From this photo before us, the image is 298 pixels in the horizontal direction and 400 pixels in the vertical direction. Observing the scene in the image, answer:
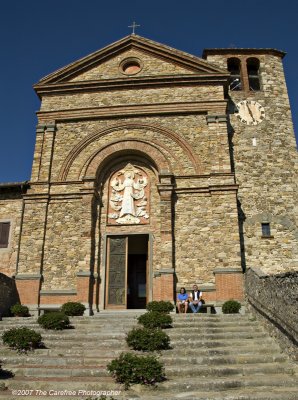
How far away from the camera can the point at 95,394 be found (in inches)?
324

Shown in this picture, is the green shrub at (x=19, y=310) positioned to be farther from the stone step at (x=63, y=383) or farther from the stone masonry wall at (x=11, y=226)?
the stone step at (x=63, y=383)

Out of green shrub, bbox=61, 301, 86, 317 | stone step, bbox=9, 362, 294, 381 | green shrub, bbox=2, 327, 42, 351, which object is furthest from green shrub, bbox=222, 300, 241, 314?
green shrub, bbox=2, 327, 42, 351

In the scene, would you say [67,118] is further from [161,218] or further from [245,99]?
[245,99]

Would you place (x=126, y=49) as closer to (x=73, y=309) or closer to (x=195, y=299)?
(x=195, y=299)

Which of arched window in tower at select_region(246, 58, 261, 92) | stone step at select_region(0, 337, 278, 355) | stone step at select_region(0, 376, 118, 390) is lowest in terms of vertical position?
stone step at select_region(0, 376, 118, 390)

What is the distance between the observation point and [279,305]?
35.3ft

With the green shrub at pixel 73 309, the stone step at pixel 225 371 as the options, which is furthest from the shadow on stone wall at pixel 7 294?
the stone step at pixel 225 371

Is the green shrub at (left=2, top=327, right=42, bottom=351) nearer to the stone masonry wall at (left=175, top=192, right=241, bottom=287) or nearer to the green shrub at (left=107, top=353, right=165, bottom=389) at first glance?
the green shrub at (left=107, top=353, right=165, bottom=389)

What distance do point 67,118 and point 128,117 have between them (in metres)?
3.02

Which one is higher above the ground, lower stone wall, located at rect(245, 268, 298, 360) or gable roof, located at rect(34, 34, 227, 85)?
gable roof, located at rect(34, 34, 227, 85)

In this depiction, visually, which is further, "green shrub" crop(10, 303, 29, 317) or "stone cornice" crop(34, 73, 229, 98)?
"stone cornice" crop(34, 73, 229, 98)

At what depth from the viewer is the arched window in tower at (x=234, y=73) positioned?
73.8ft

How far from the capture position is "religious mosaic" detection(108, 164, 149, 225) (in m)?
17.9

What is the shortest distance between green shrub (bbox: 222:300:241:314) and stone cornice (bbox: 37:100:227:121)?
901 cm
